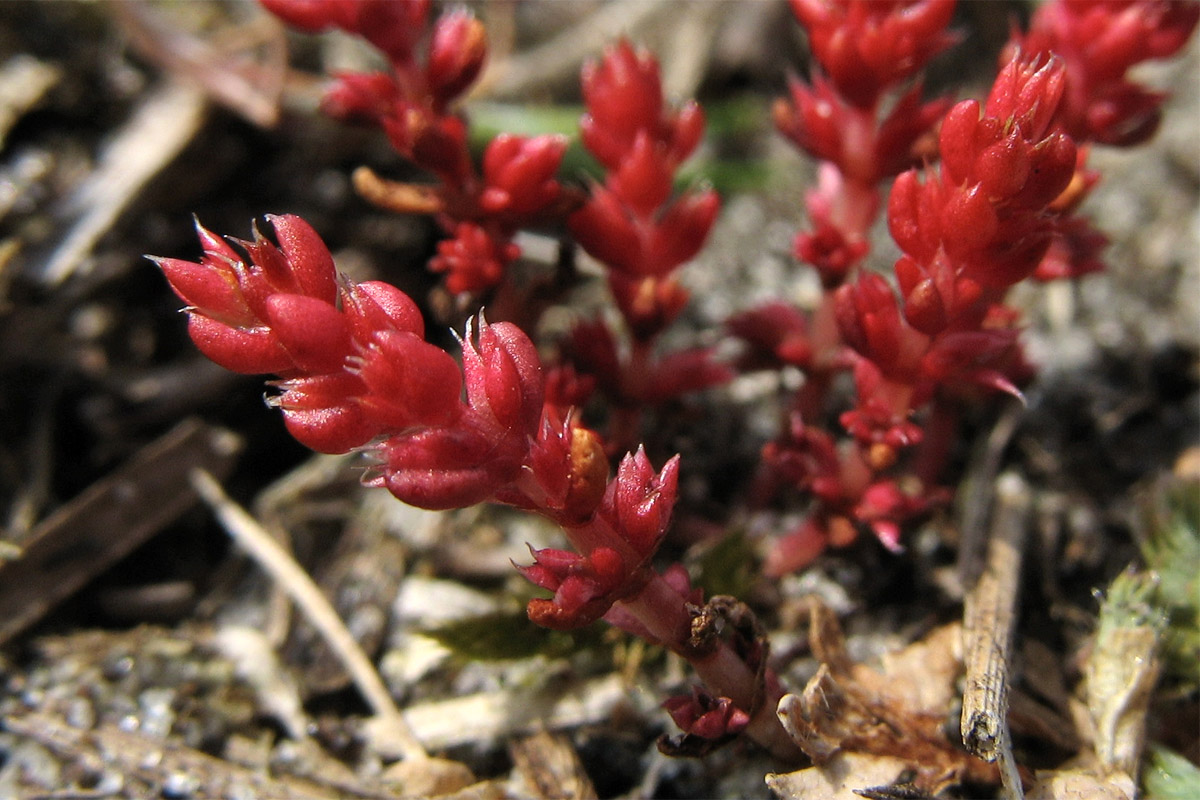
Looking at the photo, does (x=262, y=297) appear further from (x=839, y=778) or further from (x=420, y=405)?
A: (x=839, y=778)

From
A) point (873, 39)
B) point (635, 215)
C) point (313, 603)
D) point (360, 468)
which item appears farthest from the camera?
point (313, 603)

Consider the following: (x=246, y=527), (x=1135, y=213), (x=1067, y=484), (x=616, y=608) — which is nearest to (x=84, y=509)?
(x=246, y=527)

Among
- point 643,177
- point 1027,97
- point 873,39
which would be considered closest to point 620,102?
point 643,177

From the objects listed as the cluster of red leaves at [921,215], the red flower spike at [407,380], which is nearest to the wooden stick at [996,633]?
the cluster of red leaves at [921,215]

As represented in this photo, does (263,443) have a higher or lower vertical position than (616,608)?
lower

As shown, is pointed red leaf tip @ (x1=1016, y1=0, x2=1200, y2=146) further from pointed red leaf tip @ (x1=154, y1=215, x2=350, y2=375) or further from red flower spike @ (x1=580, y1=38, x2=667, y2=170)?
pointed red leaf tip @ (x1=154, y1=215, x2=350, y2=375)

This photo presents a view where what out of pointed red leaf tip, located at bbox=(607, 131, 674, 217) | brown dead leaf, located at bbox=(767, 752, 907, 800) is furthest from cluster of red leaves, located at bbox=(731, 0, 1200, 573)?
brown dead leaf, located at bbox=(767, 752, 907, 800)

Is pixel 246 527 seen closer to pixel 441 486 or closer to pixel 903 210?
pixel 441 486
